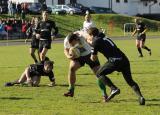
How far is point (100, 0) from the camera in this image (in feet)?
293

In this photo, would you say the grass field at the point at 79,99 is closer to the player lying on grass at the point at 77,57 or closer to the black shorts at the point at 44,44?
the player lying on grass at the point at 77,57

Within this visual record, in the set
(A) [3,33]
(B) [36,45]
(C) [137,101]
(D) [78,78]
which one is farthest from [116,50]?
(A) [3,33]

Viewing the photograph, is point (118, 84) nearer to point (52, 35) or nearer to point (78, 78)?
point (78, 78)

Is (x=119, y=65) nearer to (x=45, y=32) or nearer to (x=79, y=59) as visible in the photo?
(x=79, y=59)

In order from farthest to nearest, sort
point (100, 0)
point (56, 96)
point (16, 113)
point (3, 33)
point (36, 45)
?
point (100, 0) < point (3, 33) < point (36, 45) < point (56, 96) < point (16, 113)

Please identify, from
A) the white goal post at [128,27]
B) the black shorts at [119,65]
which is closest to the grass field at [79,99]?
the black shorts at [119,65]

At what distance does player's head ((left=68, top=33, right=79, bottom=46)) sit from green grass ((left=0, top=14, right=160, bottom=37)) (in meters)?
44.0

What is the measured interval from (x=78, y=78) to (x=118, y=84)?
6.99 ft

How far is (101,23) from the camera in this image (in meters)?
65.6

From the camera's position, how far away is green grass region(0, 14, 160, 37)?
61.1 meters

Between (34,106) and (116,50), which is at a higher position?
(116,50)

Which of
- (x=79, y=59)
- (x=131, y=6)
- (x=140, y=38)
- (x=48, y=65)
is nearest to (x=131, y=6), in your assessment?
(x=131, y=6)

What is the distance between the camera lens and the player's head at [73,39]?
44.1ft

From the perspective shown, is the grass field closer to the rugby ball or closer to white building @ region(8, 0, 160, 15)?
the rugby ball
